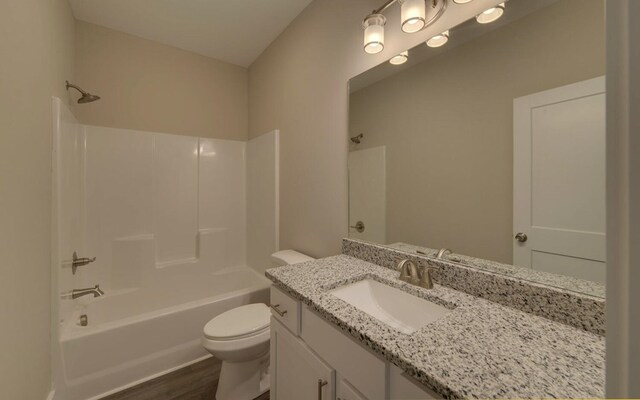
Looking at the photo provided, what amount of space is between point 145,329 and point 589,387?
214 centimetres

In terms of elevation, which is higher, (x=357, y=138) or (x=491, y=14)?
(x=491, y=14)

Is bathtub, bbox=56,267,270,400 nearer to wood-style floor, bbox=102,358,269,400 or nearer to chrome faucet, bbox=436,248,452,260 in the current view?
wood-style floor, bbox=102,358,269,400

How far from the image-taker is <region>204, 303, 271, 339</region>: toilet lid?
145 cm

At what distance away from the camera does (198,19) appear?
6.50ft

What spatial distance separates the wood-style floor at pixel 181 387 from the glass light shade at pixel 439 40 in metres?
2.18

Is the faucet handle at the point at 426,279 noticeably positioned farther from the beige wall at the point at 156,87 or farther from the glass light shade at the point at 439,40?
the beige wall at the point at 156,87

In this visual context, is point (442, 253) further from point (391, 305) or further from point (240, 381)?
point (240, 381)

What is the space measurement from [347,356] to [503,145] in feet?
3.12

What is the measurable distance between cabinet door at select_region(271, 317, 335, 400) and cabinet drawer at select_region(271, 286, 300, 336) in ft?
0.12

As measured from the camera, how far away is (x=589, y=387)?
1.63 feet

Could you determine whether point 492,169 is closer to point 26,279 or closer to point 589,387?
point 589,387

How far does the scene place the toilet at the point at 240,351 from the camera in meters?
1.42
